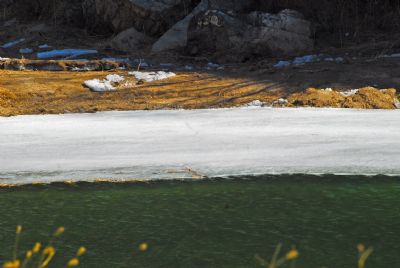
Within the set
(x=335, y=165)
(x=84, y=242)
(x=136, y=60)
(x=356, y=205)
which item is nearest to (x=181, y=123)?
(x=335, y=165)

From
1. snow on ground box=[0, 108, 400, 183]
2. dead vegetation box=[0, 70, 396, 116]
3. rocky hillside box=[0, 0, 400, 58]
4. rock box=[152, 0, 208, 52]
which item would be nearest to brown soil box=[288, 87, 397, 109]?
dead vegetation box=[0, 70, 396, 116]

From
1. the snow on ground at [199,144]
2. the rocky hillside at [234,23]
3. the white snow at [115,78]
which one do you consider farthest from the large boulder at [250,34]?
the snow on ground at [199,144]

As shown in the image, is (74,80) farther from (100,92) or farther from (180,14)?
(180,14)

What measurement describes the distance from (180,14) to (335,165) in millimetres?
13898

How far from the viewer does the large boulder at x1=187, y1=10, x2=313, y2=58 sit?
702 inches

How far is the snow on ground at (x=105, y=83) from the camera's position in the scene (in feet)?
47.6

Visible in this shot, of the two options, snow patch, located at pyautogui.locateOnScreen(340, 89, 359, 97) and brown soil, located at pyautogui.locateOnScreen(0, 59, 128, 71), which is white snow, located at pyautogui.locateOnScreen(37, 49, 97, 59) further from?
snow patch, located at pyautogui.locateOnScreen(340, 89, 359, 97)

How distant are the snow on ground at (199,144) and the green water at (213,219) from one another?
16.7 inches

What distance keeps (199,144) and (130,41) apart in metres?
11.9

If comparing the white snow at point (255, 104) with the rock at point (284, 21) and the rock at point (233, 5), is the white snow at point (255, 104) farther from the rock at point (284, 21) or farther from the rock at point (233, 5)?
the rock at point (233, 5)

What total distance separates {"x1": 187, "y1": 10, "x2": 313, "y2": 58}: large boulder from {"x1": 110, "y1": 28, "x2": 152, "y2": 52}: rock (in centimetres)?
256

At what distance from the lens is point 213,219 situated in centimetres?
605

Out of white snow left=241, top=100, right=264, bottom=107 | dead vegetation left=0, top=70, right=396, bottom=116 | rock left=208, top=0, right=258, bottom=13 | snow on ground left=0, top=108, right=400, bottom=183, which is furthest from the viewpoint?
rock left=208, top=0, right=258, bottom=13

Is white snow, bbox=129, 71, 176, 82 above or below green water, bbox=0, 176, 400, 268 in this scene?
above
